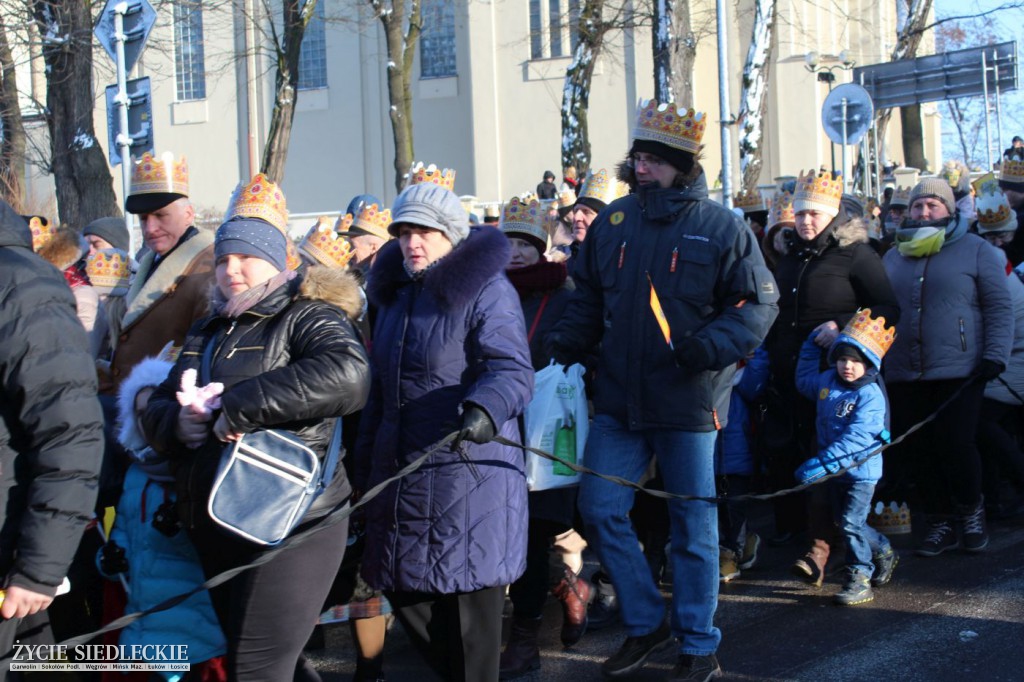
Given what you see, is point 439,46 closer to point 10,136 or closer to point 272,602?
point 10,136

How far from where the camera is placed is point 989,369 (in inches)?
276

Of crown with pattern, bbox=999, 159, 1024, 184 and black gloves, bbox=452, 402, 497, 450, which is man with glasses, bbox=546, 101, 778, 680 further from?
crown with pattern, bbox=999, 159, 1024, 184

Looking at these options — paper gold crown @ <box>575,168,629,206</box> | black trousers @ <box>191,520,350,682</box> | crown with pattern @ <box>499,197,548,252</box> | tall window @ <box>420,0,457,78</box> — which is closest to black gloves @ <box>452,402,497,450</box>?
black trousers @ <box>191,520,350,682</box>

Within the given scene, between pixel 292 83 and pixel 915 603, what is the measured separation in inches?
668

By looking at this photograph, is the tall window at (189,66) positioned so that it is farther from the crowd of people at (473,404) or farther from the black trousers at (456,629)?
the black trousers at (456,629)

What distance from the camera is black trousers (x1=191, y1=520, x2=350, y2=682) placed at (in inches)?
149

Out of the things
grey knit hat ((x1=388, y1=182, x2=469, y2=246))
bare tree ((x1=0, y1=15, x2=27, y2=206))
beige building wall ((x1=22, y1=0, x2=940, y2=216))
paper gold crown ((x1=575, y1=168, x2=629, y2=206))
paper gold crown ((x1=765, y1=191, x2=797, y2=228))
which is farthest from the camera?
beige building wall ((x1=22, y1=0, x2=940, y2=216))

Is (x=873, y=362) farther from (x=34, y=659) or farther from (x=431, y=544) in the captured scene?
(x=34, y=659)

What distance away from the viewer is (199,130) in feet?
128

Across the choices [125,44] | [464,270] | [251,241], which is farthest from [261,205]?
[125,44]

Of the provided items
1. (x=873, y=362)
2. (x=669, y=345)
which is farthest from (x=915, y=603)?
(x=669, y=345)

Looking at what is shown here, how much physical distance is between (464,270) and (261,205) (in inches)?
32.1

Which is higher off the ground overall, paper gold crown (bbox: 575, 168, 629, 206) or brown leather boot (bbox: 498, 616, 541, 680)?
paper gold crown (bbox: 575, 168, 629, 206)

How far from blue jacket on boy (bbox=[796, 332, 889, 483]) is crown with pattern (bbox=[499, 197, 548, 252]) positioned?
1.71m
